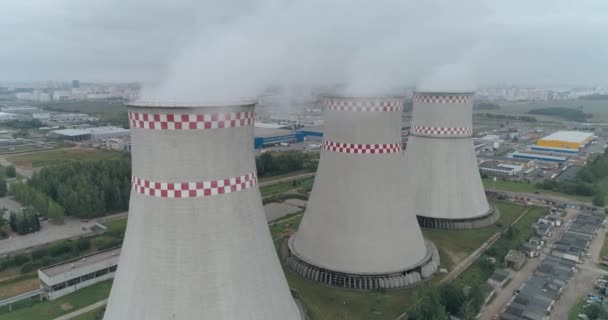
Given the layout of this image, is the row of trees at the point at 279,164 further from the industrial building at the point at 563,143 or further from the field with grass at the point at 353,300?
the industrial building at the point at 563,143

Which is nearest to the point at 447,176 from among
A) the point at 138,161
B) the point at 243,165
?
the point at 243,165

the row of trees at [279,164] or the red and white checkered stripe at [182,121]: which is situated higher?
the red and white checkered stripe at [182,121]

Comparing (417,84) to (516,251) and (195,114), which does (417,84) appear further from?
(195,114)

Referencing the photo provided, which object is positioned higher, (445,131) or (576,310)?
(445,131)

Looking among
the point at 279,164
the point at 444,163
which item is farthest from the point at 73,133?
the point at 444,163

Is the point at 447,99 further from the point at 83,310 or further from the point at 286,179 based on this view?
the point at 286,179

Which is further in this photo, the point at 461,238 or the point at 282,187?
the point at 282,187

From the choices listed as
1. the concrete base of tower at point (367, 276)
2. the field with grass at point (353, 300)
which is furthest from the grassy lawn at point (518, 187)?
the concrete base of tower at point (367, 276)
